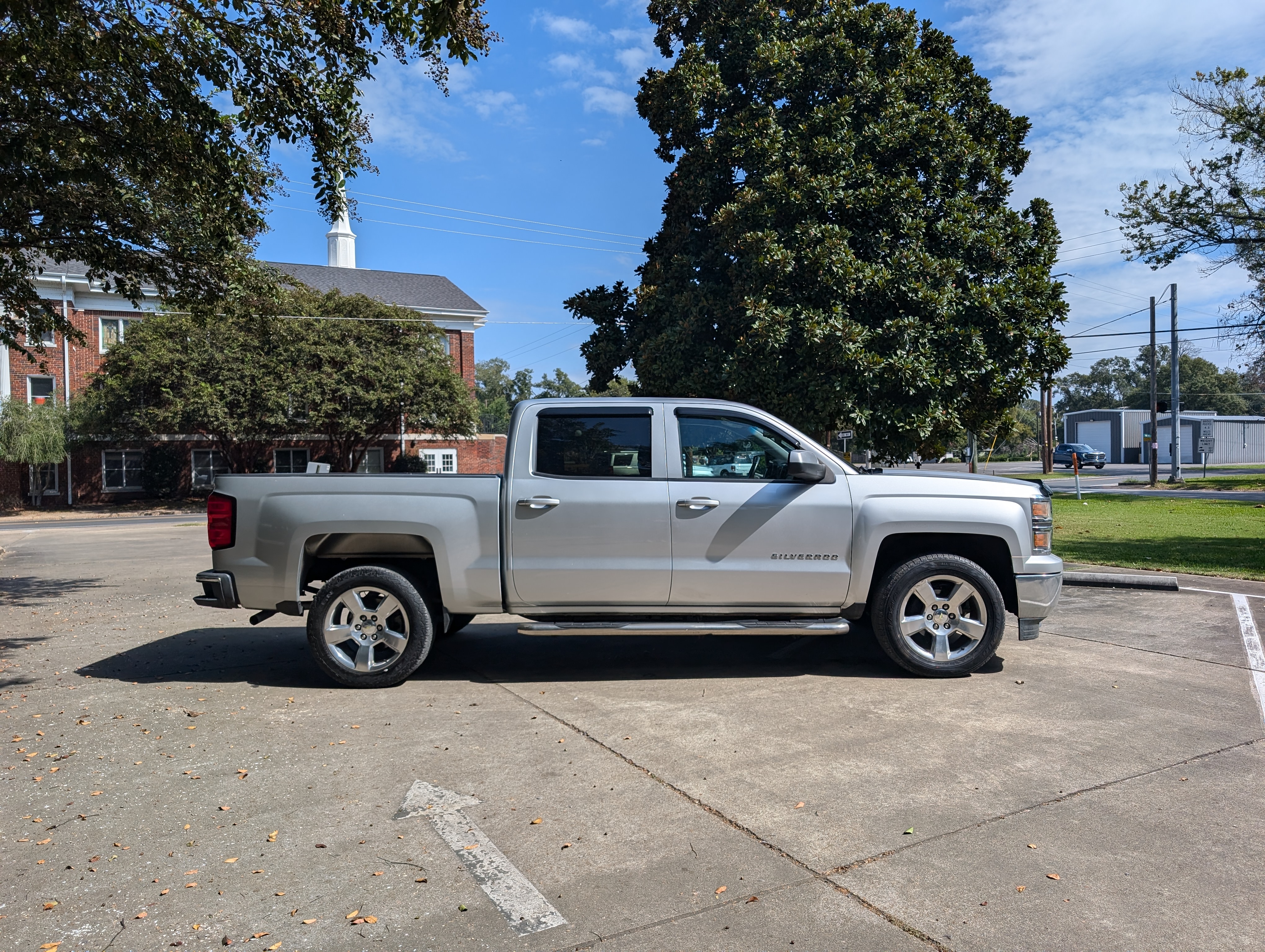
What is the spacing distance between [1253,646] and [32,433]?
123 ft

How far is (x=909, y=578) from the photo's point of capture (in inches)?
236

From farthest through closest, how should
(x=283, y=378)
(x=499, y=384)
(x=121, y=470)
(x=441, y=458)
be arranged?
(x=499, y=384) < (x=441, y=458) < (x=121, y=470) < (x=283, y=378)

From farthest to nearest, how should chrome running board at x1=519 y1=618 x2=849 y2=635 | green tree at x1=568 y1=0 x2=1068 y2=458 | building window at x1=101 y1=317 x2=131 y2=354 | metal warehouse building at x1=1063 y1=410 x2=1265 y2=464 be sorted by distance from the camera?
1. metal warehouse building at x1=1063 y1=410 x2=1265 y2=464
2. building window at x1=101 y1=317 x2=131 y2=354
3. green tree at x1=568 y1=0 x2=1068 y2=458
4. chrome running board at x1=519 y1=618 x2=849 y2=635

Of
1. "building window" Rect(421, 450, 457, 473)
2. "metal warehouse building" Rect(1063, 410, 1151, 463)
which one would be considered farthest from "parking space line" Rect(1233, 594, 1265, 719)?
"metal warehouse building" Rect(1063, 410, 1151, 463)

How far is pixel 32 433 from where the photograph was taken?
32.0 metres

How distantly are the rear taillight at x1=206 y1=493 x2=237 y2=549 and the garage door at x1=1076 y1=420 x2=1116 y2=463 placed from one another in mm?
81539

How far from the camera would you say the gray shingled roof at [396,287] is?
144 feet

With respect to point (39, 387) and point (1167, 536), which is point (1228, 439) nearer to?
point (1167, 536)

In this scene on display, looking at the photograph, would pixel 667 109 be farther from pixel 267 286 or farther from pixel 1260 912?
pixel 1260 912

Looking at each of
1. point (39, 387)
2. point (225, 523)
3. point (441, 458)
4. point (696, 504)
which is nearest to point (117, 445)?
point (39, 387)

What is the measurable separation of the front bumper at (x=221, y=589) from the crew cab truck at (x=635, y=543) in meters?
0.01

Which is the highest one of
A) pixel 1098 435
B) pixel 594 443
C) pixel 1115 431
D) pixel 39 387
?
pixel 39 387

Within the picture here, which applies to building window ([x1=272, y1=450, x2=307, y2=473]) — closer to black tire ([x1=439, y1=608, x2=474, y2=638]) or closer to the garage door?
black tire ([x1=439, y1=608, x2=474, y2=638])

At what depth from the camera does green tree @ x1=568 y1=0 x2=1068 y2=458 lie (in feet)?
49.3
